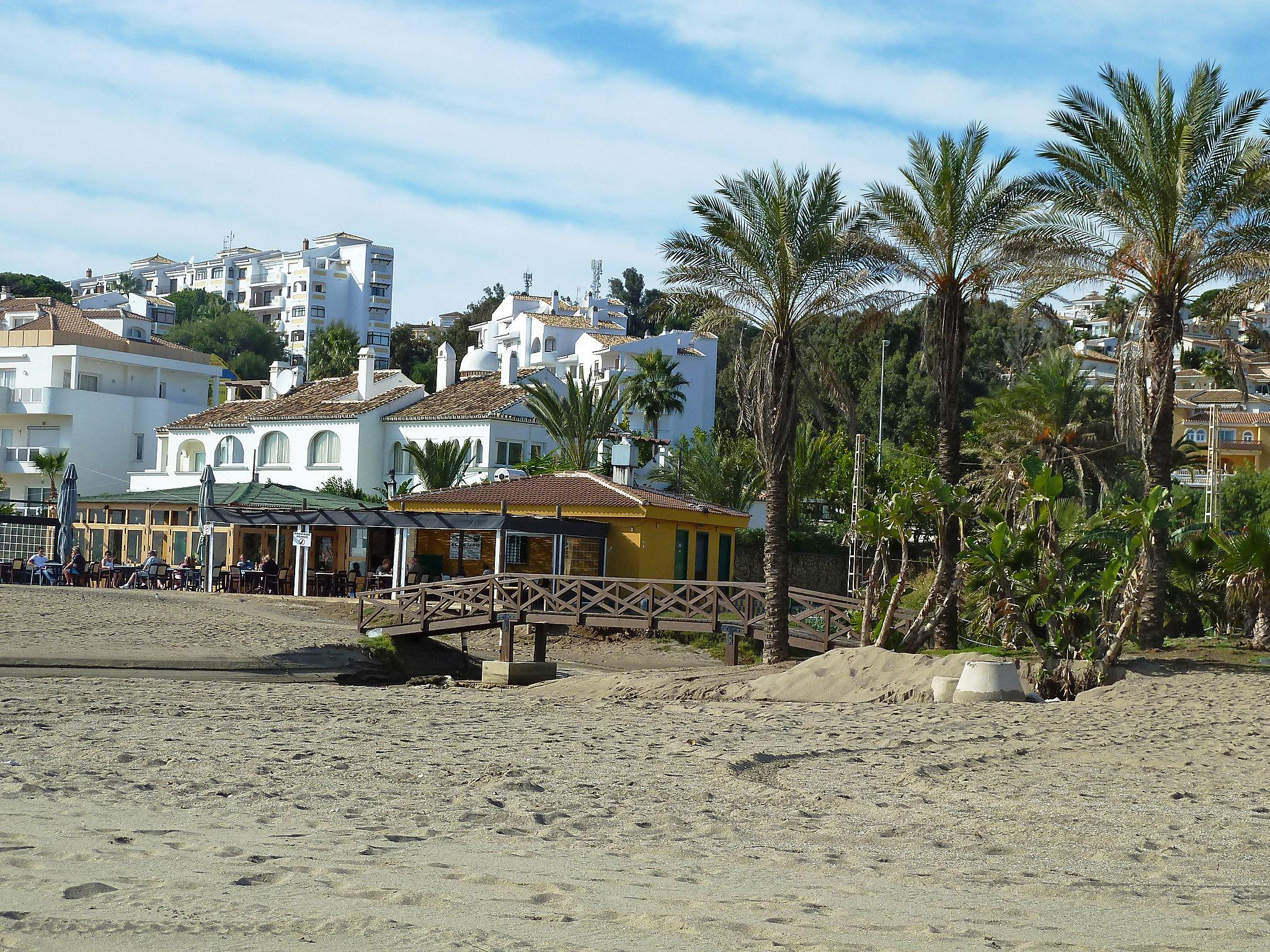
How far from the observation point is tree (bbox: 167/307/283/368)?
10875 centimetres

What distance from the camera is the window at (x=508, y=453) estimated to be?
4950cm

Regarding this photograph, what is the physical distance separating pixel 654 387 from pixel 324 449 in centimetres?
1353

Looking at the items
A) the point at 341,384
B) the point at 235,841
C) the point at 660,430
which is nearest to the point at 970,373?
the point at 660,430

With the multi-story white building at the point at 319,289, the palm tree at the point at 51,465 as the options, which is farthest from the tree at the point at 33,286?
the palm tree at the point at 51,465

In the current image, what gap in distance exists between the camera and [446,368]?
2222 inches

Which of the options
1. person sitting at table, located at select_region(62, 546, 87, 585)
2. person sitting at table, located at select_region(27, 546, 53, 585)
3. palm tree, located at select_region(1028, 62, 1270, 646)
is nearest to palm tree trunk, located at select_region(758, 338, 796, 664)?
palm tree, located at select_region(1028, 62, 1270, 646)

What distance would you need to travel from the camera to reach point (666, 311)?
25203 mm

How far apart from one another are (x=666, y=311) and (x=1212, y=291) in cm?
968

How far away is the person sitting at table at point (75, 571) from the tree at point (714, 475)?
68.9ft

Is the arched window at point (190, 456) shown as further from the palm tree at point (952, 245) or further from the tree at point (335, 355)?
the palm tree at point (952, 245)

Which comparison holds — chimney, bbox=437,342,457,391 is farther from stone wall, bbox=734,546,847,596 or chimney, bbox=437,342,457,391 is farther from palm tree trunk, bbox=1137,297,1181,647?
palm tree trunk, bbox=1137,297,1181,647

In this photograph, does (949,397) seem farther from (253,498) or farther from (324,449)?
(324,449)

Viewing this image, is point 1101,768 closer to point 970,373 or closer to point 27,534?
point 27,534

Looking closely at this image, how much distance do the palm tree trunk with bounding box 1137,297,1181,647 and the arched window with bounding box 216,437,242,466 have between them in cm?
4011
